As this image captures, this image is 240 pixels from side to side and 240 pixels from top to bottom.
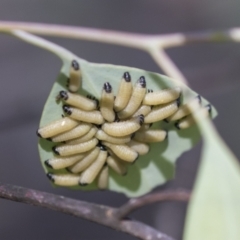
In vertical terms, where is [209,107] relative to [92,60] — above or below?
below

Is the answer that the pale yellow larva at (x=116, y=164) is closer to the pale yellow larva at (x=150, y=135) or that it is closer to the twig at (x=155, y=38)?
the pale yellow larva at (x=150, y=135)

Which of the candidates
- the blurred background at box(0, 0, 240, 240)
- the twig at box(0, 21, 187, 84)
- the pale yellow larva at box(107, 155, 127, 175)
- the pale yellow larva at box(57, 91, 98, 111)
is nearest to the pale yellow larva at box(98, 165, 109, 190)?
the pale yellow larva at box(107, 155, 127, 175)

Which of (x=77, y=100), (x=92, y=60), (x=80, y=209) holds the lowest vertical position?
(x=80, y=209)

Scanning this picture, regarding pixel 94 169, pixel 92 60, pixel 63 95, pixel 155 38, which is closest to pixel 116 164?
pixel 94 169

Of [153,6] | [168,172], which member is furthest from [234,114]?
[168,172]

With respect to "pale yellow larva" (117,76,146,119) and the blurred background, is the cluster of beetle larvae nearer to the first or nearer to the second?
"pale yellow larva" (117,76,146,119)

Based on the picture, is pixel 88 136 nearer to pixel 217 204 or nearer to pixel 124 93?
pixel 124 93

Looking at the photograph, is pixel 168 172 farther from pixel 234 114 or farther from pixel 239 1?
pixel 239 1
